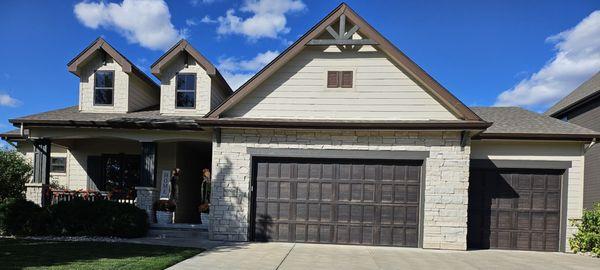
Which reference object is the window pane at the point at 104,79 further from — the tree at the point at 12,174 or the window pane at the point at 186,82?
the tree at the point at 12,174

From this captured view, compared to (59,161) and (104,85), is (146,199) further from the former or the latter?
(59,161)

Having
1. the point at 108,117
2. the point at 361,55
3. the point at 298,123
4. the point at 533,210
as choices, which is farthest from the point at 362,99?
the point at 108,117

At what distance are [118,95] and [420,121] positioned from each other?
33.3ft

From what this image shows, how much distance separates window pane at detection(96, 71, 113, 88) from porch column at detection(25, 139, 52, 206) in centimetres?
259

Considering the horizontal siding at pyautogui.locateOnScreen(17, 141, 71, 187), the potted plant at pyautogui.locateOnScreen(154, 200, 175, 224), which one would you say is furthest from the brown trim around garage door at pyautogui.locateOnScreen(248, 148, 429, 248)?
the horizontal siding at pyautogui.locateOnScreen(17, 141, 71, 187)

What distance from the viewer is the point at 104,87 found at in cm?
1423

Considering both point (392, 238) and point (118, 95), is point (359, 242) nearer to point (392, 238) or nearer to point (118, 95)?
point (392, 238)

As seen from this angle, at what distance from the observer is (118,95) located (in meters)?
14.2

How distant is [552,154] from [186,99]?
37.9ft

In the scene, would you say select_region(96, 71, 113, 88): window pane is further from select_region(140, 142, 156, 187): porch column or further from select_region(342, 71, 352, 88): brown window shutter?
select_region(342, 71, 352, 88): brown window shutter

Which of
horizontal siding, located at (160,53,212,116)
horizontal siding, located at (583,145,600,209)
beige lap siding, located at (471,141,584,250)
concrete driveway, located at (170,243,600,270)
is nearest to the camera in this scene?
concrete driveway, located at (170,243,600,270)

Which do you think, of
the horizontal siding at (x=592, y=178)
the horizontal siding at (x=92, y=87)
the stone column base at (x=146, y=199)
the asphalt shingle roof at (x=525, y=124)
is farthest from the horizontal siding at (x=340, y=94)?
the horizontal siding at (x=592, y=178)

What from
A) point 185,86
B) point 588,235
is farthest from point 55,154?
point 588,235

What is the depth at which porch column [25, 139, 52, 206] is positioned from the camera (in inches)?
495
